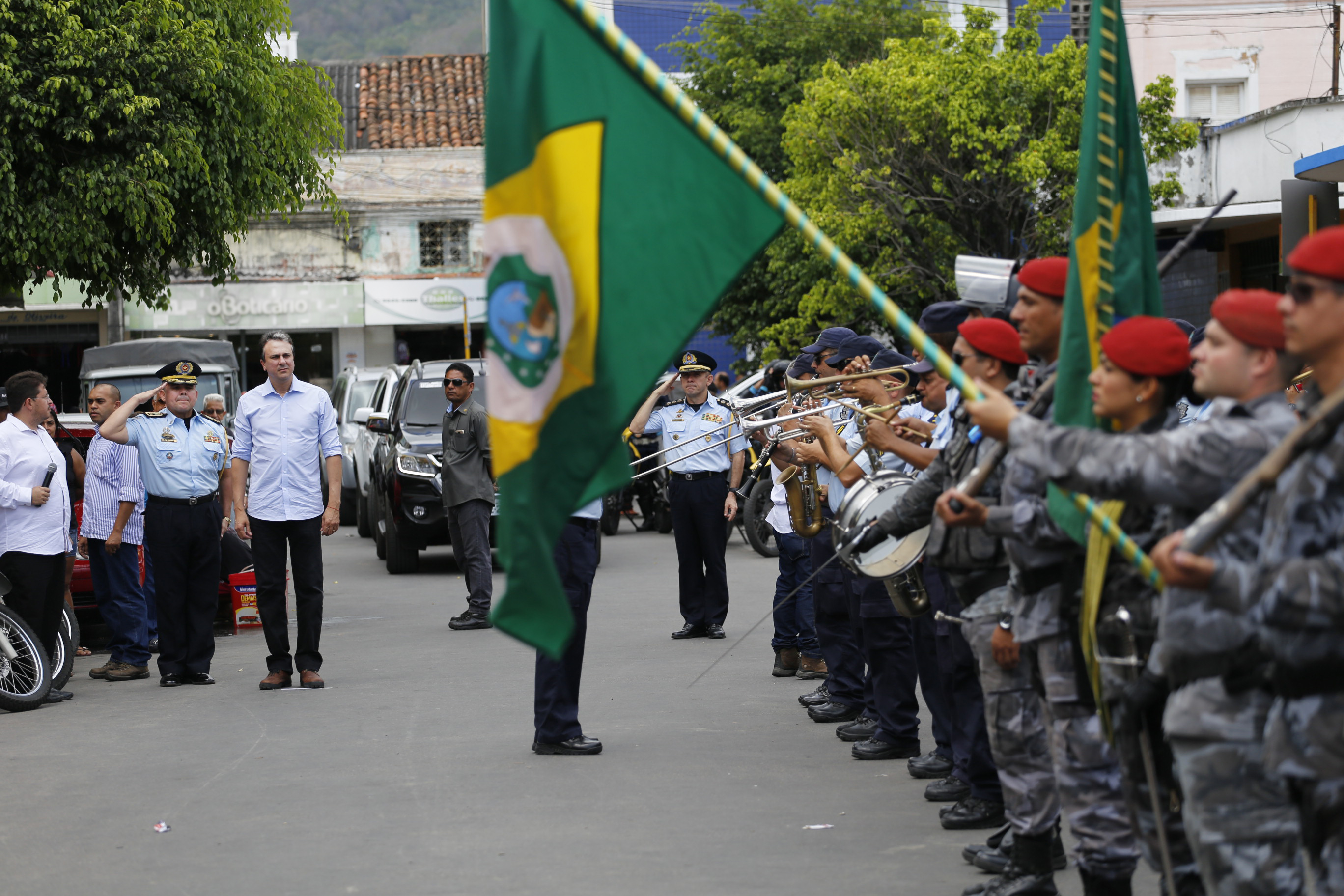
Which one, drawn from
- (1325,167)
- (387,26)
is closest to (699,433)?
(1325,167)

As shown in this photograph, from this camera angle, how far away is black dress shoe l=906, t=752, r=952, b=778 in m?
7.05

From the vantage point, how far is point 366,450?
20172 millimetres

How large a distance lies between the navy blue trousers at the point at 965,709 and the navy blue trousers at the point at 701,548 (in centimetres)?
506

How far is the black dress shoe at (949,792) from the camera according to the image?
21.6ft

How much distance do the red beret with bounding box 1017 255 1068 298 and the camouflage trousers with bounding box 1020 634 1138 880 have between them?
3.73 ft

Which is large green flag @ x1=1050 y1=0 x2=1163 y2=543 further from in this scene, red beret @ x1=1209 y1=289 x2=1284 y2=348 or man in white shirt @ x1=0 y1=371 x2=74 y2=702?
man in white shirt @ x1=0 y1=371 x2=74 y2=702

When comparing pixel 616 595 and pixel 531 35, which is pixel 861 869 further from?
pixel 616 595

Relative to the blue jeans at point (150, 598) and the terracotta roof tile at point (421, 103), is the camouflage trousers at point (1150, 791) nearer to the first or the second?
the blue jeans at point (150, 598)

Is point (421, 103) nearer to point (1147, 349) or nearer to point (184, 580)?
point (184, 580)

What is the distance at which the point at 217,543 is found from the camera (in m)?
10.2

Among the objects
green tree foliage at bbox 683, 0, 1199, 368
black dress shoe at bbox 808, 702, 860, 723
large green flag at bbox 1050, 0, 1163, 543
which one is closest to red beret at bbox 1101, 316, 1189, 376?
large green flag at bbox 1050, 0, 1163, 543

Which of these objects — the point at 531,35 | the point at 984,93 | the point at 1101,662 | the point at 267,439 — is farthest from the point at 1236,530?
the point at 984,93

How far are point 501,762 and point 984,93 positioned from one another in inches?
778

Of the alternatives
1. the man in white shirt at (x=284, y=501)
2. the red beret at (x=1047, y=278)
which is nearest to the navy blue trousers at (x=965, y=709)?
the red beret at (x=1047, y=278)
